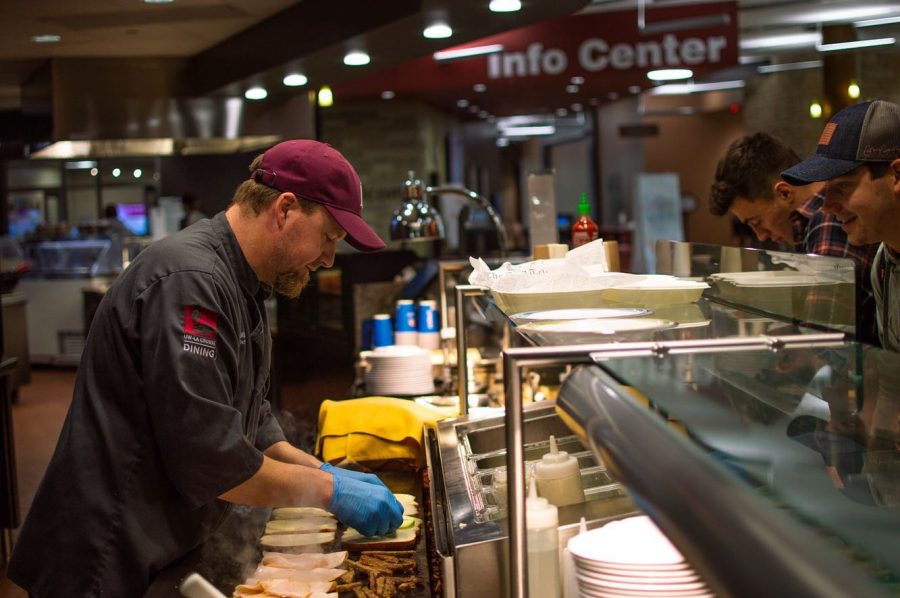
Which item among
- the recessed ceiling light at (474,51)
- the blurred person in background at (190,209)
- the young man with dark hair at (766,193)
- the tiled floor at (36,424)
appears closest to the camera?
the young man with dark hair at (766,193)

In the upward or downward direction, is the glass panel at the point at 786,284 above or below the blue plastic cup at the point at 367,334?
above

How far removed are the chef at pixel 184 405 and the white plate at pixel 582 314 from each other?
0.55m

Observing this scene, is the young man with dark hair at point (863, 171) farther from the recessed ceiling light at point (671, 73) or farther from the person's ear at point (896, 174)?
the recessed ceiling light at point (671, 73)

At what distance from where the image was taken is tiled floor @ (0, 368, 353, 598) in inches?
184

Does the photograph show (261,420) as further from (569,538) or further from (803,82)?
(803,82)

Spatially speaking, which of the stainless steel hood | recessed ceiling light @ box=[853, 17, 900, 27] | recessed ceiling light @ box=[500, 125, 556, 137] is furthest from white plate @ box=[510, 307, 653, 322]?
recessed ceiling light @ box=[500, 125, 556, 137]

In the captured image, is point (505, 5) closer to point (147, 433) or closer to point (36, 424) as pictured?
point (147, 433)

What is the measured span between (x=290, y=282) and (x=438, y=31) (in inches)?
137

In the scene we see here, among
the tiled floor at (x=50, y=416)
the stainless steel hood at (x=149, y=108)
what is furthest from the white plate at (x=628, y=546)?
the stainless steel hood at (x=149, y=108)

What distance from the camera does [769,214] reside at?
353 cm

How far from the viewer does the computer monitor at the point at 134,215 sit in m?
13.1

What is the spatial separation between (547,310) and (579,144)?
22338 millimetres

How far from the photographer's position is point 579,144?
77.7 ft

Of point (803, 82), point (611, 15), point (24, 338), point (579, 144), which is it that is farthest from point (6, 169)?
point (579, 144)
